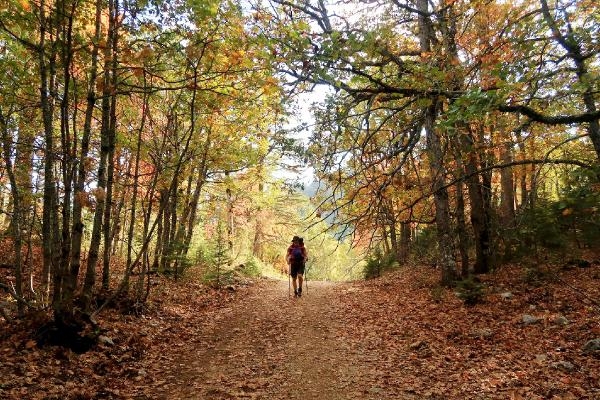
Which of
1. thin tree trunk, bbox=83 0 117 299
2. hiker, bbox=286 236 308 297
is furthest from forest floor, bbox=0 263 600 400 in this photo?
hiker, bbox=286 236 308 297

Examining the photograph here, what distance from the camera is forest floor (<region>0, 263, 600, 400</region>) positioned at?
18.8 feet

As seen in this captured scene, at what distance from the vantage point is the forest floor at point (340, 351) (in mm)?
5742

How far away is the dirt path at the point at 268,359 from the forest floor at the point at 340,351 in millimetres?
30

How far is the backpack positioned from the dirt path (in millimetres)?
2332

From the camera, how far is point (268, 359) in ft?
23.8

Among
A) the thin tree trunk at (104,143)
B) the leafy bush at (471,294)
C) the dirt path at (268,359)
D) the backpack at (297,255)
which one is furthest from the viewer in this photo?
the backpack at (297,255)

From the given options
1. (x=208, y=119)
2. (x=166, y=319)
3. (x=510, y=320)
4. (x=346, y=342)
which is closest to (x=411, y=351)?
(x=346, y=342)

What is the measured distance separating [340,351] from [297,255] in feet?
19.9

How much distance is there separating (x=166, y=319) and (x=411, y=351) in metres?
5.72

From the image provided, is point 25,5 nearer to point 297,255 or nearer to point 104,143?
point 104,143

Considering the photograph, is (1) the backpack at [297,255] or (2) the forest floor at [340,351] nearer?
(2) the forest floor at [340,351]

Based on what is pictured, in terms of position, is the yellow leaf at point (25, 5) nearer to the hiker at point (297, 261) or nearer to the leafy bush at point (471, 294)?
the hiker at point (297, 261)

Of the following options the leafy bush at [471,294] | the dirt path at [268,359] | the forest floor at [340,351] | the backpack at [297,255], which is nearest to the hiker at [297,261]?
the backpack at [297,255]

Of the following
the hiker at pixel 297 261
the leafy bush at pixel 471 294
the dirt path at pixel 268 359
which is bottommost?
the dirt path at pixel 268 359
